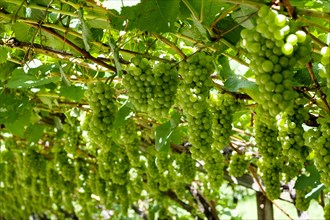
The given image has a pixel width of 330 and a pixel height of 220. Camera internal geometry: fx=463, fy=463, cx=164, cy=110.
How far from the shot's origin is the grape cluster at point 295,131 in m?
1.53

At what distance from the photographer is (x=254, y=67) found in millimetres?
1085

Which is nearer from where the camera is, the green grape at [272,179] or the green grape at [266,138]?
the green grape at [266,138]

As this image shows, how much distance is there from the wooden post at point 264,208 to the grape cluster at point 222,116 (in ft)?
6.45

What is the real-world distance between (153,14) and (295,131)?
24.0 inches

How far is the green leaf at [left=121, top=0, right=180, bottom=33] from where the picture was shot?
1362 mm

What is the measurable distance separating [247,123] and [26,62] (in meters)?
1.64

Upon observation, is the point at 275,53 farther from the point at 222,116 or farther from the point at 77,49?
the point at 77,49

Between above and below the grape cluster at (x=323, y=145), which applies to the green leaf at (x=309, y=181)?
above

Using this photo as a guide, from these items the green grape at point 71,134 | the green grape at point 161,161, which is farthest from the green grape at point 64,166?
the green grape at point 161,161

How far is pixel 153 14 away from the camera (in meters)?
1.42

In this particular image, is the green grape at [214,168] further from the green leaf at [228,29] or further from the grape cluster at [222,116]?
the green leaf at [228,29]

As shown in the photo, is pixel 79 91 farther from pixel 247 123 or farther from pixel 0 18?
pixel 247 123

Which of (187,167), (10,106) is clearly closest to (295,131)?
(10,106)

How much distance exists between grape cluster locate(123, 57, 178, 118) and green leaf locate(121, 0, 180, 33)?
117 millimetres
